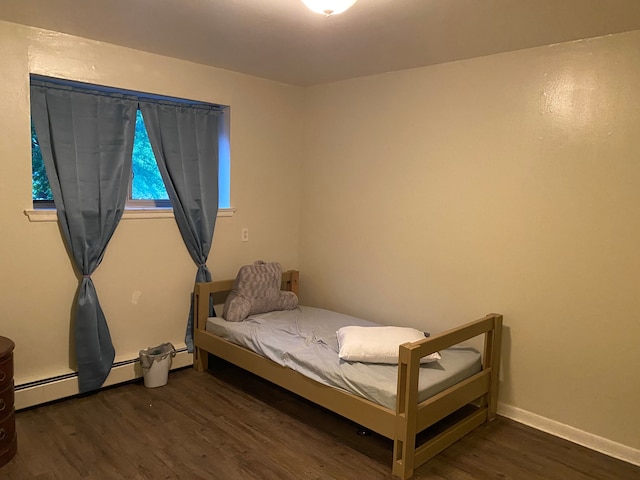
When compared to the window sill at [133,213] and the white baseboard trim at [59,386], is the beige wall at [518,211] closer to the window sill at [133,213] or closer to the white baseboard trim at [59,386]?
the window sill at [133,213]

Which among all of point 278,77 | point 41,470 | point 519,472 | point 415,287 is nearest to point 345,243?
point 415,287

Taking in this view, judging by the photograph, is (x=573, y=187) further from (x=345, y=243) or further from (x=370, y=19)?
(x=345, y=243)

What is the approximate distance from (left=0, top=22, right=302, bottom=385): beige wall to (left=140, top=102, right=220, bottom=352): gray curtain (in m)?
0.09

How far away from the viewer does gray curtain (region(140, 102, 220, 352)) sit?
3.54 meters

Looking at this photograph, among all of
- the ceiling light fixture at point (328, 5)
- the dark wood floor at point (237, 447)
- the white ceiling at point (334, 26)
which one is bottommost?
the dark wood floor at point (237, 447)

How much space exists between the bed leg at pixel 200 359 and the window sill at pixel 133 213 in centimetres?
104

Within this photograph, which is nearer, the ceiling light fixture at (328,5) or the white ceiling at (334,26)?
the ceiling light fixture at (328,5)

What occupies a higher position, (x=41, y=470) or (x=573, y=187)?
(x=573, y=187)

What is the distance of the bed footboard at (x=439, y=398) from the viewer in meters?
2.38

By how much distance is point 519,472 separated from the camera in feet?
8.23

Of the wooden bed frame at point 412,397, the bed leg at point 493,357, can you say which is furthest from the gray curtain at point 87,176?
the bed leg at point 493,357

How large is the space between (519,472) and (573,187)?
155cm

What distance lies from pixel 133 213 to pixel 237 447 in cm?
172

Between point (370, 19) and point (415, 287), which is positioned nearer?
point (370, 19)
